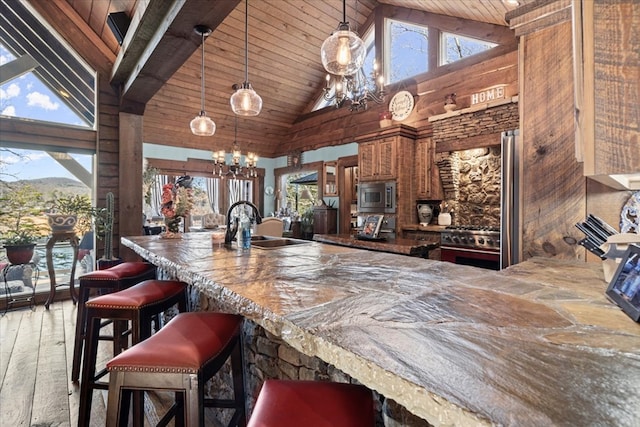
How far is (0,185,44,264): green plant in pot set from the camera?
135 inches

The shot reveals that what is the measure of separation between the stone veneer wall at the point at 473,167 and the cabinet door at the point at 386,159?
0.69 m

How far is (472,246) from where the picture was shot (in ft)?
12.5

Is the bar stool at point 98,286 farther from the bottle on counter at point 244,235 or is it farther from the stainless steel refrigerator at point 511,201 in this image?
the stainless steel refrigerator at point 511,201

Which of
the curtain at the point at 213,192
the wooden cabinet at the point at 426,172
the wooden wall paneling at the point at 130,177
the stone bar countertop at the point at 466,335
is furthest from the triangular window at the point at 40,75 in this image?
the wooden cabinet at the point at 426,172

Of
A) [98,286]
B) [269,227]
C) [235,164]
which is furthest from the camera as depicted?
[235,164]

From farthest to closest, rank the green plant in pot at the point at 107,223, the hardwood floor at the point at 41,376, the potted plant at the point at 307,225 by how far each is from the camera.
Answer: the potted plant at the point at 307,225
the green plant in pot at the point at 107,223
the hardwood floor at the point at 41,376

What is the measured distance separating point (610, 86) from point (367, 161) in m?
4.80

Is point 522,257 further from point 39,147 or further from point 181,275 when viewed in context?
point 39,147

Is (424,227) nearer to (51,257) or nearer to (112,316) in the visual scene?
(112,316)

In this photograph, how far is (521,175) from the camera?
178 cm

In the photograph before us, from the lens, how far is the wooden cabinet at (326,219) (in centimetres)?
678

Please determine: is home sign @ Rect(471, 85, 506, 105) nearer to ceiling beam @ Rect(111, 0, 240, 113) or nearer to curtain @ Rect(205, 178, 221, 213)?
ceiling beam @ Rect(111, 0, 240, 113)

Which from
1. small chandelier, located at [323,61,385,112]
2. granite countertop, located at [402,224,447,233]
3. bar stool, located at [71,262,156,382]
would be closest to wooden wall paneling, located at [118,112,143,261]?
bar stool, located at [71,262,156,382]

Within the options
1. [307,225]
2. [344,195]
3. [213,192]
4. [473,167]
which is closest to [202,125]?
[344,195]
